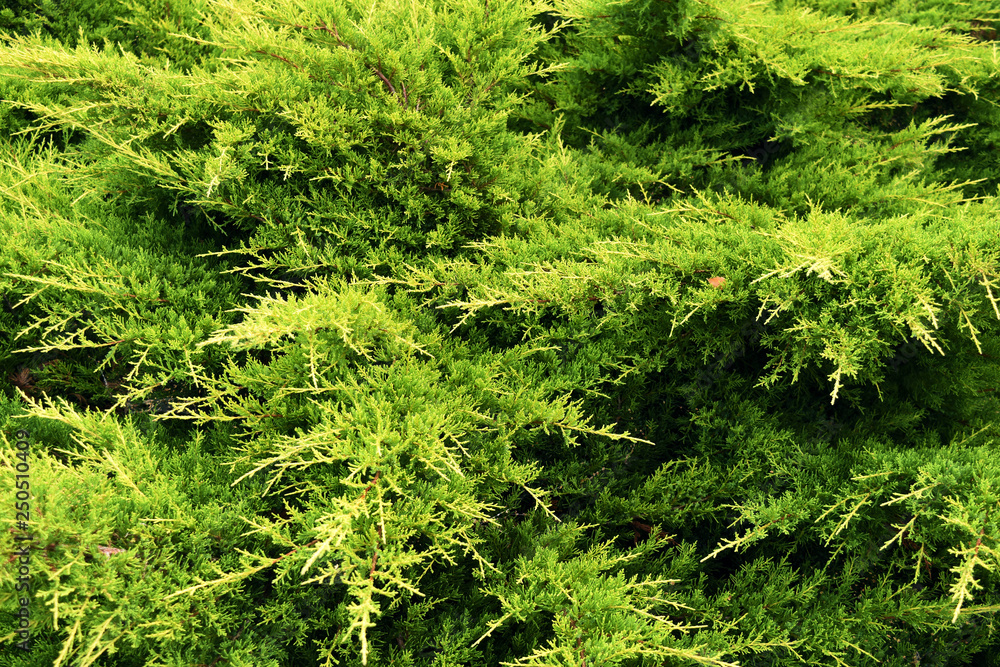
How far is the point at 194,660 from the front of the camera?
1.69m

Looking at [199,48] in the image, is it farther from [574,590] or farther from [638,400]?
[574,590]

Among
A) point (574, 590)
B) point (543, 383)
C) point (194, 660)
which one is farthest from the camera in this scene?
point (543, 383)

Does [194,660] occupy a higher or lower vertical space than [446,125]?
lower

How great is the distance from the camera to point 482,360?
234cm

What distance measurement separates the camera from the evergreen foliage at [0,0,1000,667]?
1778 millimetres

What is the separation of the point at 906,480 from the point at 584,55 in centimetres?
234

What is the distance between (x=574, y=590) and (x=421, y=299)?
121 cm

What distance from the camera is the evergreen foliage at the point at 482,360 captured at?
5.83 ft

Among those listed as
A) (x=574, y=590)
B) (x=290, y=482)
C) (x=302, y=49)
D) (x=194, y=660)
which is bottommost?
(x=194, y=660)

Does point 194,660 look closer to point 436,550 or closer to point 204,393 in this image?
point 436,550

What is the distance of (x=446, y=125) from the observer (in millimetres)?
2430

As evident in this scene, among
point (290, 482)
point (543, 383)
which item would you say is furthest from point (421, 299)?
point (290, 482)

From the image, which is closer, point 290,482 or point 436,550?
point 436,550

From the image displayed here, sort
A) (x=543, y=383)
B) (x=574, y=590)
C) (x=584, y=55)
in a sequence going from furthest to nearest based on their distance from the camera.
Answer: (x=584, y=55)
(x=543, y=383)
(x=574, y=590)
